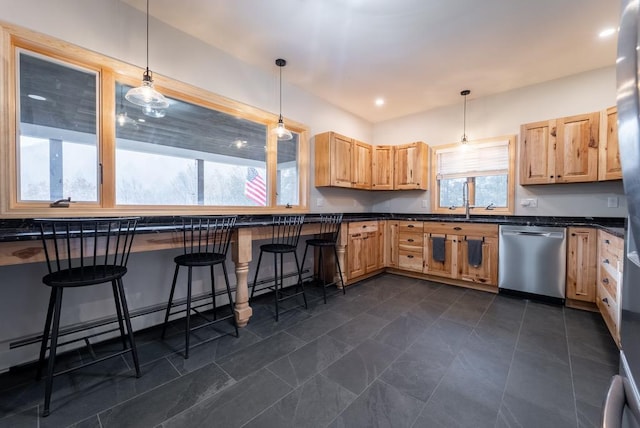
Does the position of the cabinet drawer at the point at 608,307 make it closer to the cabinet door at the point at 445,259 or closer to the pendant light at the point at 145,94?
the cabinet door at the point at 445,259

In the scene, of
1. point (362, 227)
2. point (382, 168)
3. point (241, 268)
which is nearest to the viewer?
point (241, 268)

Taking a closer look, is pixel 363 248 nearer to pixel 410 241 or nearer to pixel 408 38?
pixel 410 241

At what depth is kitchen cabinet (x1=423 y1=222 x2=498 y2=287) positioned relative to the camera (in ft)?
10.9

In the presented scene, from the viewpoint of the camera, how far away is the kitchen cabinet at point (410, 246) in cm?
386

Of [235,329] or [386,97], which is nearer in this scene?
[235,329]

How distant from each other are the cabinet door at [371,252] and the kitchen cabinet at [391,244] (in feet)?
0.69

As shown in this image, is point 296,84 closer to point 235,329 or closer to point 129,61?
point 129,61

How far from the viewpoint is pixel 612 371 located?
171 centimetres

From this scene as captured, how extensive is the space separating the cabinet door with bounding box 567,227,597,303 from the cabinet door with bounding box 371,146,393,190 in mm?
2378

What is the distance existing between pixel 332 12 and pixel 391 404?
113 inches

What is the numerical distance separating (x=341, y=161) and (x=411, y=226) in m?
1.40

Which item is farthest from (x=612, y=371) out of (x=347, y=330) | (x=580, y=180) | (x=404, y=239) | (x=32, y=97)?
(x=32, y=97)

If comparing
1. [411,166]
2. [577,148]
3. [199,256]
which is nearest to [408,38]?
[411,166]

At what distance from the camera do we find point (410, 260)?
3.93m
